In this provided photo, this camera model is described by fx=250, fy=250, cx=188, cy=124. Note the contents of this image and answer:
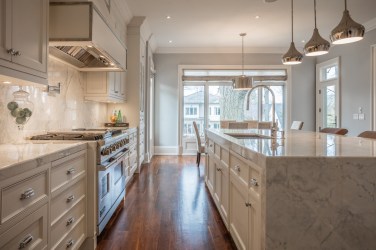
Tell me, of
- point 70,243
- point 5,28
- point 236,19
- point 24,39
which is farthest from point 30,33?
point 236,19

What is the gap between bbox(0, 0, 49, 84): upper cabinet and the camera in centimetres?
139

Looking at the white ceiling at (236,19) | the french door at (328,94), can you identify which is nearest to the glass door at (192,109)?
the white ceiling at (236,19)

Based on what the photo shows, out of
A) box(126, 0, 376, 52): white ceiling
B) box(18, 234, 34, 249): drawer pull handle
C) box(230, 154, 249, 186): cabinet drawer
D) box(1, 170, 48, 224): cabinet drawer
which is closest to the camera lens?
box(1, 170, 48, 224): cabinet drawer

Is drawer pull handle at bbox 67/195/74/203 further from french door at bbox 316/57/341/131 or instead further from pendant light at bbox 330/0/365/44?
french door at bbox 316/57/341/131

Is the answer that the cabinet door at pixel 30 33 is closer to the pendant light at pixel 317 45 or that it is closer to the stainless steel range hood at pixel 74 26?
the stainless steel range hood at pixel 74 26

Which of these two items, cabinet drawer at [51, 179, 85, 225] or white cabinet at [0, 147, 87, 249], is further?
cabinet drawer at [51, 179, 85, 225]

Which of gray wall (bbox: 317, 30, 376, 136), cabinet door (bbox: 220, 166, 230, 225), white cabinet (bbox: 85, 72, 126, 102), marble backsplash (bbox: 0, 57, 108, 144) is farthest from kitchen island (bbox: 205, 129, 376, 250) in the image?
gray wall (bbox: 317, 30, 376, 136)

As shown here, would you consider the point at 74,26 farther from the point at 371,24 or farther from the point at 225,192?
the point at 371,24

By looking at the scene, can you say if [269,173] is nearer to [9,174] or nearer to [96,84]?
[9,174]

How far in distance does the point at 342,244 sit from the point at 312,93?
21.7ft

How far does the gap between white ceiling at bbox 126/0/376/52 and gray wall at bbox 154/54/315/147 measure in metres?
0.38

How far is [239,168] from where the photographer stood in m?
1.80

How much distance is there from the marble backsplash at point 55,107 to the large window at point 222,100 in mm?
3470

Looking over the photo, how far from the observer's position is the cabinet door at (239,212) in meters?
1.68
